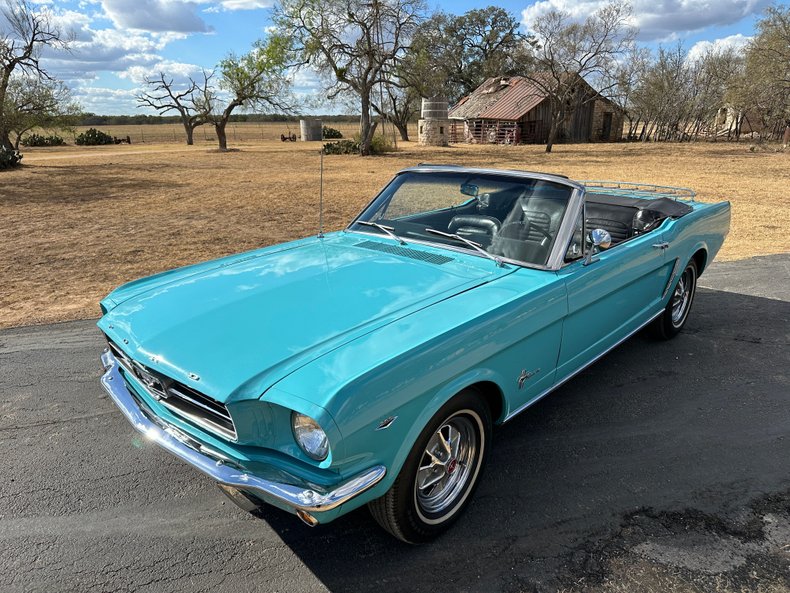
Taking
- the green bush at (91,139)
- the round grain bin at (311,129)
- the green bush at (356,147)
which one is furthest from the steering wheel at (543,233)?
the green bush at (91,139)

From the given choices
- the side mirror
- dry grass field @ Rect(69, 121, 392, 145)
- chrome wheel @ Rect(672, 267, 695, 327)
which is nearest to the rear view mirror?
the side mirror

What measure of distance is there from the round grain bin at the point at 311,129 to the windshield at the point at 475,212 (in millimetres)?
50561

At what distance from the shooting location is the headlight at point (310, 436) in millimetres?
1957

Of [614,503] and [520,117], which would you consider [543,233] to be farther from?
[520,117]

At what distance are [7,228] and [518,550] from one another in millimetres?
11129

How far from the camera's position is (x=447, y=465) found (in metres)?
2.55

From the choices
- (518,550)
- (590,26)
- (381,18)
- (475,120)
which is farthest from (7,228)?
(475,120)

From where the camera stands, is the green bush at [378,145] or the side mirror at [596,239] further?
the green bush at [378,145]

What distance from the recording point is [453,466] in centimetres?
259

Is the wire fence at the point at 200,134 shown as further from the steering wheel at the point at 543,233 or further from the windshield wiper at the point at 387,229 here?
the steering wheel at the point at 543,233

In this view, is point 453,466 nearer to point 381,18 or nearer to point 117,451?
point 117,451

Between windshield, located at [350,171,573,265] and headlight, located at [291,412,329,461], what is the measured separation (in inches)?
67.9

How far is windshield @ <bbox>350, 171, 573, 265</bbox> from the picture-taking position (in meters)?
3.27

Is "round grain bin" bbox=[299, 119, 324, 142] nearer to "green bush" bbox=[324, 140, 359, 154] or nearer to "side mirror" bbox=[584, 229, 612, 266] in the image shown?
"green bush" bbox=[324, 140, 359, 154]
